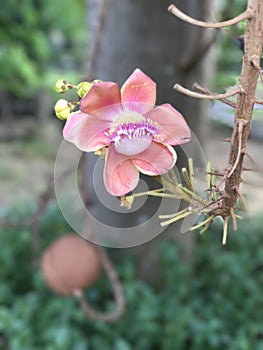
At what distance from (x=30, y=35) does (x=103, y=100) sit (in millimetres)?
4001

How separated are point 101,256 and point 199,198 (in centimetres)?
89

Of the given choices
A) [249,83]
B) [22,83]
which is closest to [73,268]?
[249,83]

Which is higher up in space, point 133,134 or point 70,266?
point 133,134

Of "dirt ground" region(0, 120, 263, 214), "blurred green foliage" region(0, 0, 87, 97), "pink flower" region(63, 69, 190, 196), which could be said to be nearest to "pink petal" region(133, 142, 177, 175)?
"pink flower" region(63, 69, 190, 196)

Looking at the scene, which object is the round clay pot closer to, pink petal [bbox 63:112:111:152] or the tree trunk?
the tree trunk

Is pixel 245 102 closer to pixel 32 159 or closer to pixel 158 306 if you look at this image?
pixel 158 306

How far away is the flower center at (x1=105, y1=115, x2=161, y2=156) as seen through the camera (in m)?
0.25

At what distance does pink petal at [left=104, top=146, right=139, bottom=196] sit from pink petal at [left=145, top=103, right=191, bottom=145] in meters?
0.02

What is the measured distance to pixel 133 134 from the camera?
250mm

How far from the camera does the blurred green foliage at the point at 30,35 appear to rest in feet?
12.0

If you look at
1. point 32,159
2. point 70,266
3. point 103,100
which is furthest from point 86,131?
point 32,159

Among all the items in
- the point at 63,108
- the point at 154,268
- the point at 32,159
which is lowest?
the point at 32,159

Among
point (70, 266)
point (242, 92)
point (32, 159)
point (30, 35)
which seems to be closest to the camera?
point (242, 92)

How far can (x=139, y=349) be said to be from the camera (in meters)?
1.12
